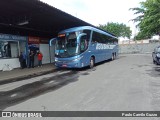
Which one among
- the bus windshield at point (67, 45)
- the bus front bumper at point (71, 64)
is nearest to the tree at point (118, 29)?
the bus windshield at point (67, 45)

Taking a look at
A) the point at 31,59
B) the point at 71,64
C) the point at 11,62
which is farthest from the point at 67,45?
the point at 11,62

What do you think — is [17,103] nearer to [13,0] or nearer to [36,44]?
[13,0]

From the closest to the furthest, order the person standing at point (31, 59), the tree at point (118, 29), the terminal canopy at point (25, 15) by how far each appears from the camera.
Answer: the terminal canopy at point (25, 15)
the person standing at point (31, 59)
the tree at point (118, 29)

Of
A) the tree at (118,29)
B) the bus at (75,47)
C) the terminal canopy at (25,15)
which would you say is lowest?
the bus at (75,47)

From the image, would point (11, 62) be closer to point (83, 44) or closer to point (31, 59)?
point (31, 59)

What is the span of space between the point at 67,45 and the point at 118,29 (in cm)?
6169

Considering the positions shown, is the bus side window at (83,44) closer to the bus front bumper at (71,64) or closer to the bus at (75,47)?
the bus at (75,47)

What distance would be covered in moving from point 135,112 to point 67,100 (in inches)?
96.2

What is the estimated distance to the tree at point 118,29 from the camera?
73.8 metres

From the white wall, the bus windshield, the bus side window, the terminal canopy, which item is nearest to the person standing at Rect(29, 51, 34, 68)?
the white wall

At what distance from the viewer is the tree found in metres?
73.8

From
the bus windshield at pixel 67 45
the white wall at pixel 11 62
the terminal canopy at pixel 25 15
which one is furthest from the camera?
the white wall at pixel 11 62

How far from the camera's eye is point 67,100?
23.7 feet

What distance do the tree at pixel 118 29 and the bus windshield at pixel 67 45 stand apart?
56.9 meters
